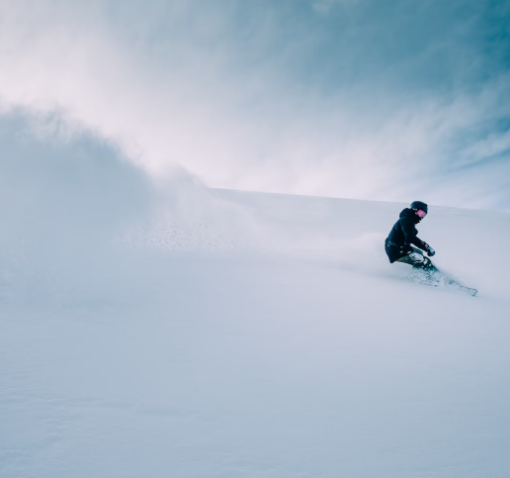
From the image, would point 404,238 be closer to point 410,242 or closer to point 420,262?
point 410,242

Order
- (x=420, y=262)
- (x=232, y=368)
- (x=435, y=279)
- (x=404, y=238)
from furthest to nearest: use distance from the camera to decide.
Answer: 1. (x=404, y=238)
2. (x=420, y=262)
3. (x=435, y=279)
4. (x=232, y=368)

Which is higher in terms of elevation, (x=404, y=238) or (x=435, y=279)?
(x=404, y=238)

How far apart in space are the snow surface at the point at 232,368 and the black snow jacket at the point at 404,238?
31.3 inches

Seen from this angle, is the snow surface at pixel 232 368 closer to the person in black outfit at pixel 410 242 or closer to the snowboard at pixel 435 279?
the snowboard at pixel 435 279

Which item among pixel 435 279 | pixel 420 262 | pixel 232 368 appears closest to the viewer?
pixel 232 368

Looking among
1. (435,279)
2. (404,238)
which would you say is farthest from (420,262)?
(404,238)

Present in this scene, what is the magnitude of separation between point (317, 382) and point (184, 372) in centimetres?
90

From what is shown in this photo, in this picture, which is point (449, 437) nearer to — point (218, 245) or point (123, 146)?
point (218, 245)

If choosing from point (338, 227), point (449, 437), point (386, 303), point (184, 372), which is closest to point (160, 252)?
point (386, 303)

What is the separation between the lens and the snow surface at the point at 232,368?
154cm

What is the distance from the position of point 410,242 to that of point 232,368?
5.44 meters

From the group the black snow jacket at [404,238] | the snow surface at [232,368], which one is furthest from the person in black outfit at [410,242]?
the snow surface at [232,368]

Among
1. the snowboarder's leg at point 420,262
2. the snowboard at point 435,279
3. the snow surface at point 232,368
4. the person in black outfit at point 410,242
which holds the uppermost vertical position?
the person in black outfit at point 410,242

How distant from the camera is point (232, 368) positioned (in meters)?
2.42
